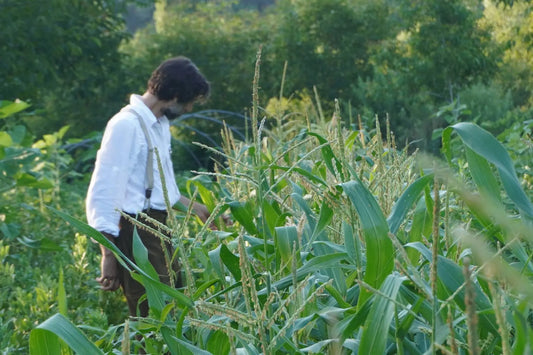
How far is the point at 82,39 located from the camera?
1445 centimetres

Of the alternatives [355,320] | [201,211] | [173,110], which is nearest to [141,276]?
[355,320]

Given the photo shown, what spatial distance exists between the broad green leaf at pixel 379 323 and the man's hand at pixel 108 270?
2.26 meters

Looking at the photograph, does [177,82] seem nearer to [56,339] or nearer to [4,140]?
[56,339]

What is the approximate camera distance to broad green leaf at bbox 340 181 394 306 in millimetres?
1633

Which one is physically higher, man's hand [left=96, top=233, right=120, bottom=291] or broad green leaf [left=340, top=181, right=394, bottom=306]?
broad green leaf [left=340, top=181, right=394, bottom=306]

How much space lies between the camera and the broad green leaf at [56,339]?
1.52 m

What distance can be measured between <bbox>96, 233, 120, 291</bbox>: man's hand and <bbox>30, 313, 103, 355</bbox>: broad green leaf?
1.84 metres

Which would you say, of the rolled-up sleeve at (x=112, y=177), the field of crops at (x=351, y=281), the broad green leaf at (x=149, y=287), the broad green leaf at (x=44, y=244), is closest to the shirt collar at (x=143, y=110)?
the rolled-up sleeve at (x=112, y=177)

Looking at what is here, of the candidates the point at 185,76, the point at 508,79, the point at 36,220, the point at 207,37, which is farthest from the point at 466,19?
the point at 185,76

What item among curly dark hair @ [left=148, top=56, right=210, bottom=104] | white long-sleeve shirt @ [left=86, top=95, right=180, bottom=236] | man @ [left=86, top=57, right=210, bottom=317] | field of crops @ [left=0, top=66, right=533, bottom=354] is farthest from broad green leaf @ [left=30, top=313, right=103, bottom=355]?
curly dark hair @ [left=148, top=56, right=210, bottom=104]

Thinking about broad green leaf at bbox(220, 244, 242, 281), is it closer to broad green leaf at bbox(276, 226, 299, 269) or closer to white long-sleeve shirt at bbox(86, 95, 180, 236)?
broad green leaf at bbox(276, 226, 299, 269)

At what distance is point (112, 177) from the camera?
350 centimetres

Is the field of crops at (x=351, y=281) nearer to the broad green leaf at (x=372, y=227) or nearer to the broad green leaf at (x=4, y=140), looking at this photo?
the broad green leaf at (x=372, y=227)

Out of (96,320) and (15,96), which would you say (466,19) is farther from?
(96,320)
